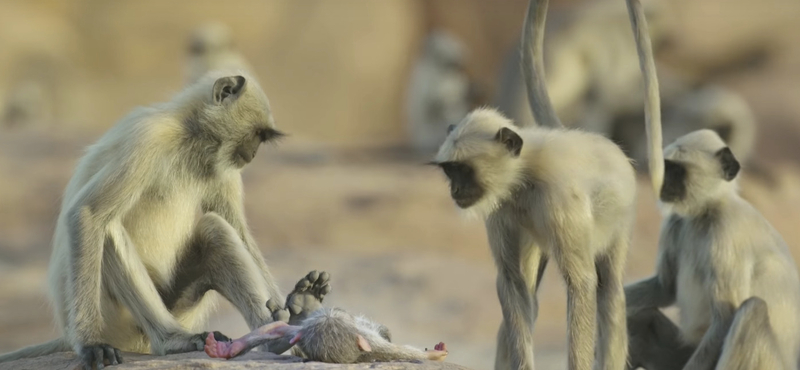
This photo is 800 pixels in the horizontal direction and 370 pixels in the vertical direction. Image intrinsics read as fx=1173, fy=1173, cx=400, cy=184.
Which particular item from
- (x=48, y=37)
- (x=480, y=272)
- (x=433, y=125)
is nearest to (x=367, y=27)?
(x=433, y=125)

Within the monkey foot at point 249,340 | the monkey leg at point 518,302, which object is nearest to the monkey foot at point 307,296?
the monkey foot at point 249,340

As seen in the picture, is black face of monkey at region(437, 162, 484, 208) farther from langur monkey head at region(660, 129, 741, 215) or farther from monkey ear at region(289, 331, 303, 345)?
langur monkey head at region(660, 129, 741, 215)

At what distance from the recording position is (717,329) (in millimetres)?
5961

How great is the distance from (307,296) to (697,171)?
2415mm

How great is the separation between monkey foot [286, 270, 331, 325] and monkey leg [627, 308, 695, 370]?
6.37ft

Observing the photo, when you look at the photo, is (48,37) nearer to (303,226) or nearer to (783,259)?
(303,226)

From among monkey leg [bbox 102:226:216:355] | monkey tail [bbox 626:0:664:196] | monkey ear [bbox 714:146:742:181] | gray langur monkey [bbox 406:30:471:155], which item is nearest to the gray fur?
monkey leg [bbox 102:226:216:355]

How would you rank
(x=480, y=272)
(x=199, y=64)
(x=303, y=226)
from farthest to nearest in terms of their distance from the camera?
(x=199, y=64) → (x=303, y=226) → (x=480, y=272)

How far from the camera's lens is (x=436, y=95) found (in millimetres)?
16906

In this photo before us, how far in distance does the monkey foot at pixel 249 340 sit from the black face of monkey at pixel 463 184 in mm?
1016

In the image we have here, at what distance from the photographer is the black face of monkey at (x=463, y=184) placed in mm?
5207

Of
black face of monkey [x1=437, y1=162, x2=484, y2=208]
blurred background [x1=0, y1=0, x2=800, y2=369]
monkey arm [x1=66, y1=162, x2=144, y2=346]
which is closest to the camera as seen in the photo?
monkey arm [x1=66, y1=162, x2=144, y2=346]

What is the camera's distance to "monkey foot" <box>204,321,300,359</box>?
15.1ft

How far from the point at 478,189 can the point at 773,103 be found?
12.5 metres
